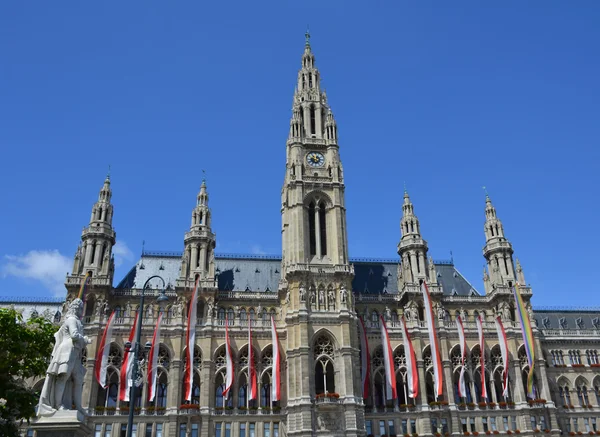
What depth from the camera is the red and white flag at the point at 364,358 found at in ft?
199

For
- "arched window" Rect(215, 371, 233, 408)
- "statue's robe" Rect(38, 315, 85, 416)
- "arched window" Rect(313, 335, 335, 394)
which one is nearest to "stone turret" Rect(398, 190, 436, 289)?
"arched window" Rect(313, 335, 335, 394)

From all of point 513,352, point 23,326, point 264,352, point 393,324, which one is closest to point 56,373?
point 23,326

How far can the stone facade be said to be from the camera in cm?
5875

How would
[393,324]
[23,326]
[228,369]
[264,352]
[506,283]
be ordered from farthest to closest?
[506,283]
[393,324]
[264,352]
[228,369]
[23,326]

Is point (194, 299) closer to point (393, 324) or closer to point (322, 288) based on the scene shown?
point (322, 288)

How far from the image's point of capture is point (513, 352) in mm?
67000

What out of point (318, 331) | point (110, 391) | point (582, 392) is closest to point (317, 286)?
point (318, 331)

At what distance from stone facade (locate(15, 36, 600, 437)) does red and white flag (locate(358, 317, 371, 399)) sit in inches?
32.4

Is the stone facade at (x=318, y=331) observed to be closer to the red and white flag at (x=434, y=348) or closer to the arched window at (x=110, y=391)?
the arched window at (x=110, y=391)

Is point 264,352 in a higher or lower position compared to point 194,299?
lower

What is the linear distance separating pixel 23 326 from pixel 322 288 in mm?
37519

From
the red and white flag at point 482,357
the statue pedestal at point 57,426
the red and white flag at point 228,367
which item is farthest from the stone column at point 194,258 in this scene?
the statue pedestal at point 57,426

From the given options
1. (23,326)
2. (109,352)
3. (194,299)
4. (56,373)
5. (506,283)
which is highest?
(506,283)

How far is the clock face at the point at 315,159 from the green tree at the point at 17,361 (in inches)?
1804
